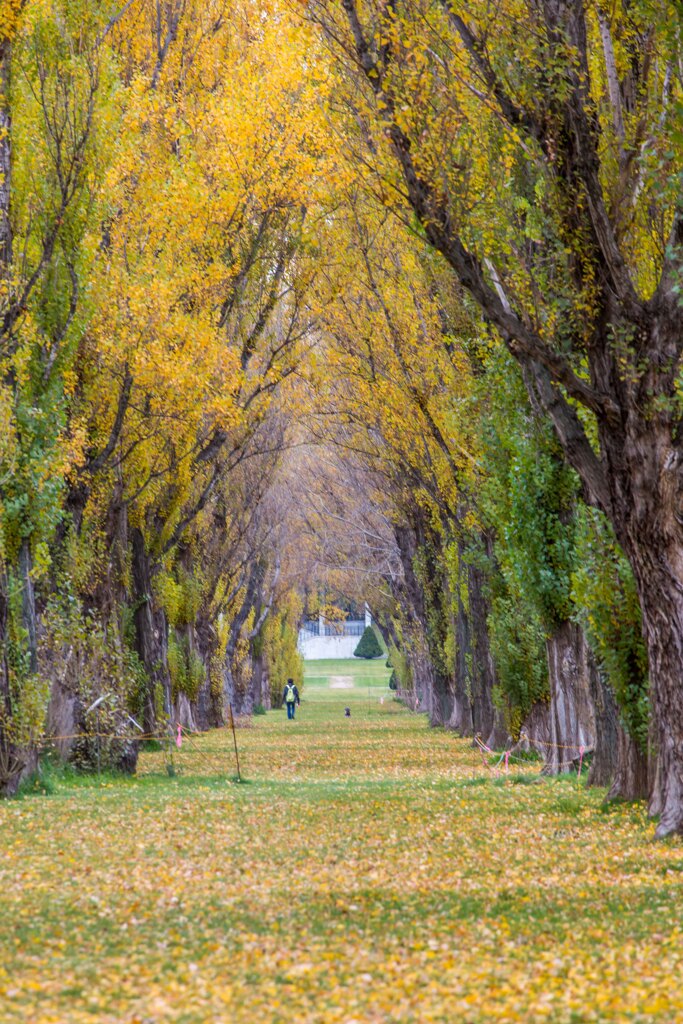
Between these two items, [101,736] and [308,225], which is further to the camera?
[308,225]

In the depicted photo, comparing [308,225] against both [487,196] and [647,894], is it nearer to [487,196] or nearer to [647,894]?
[487,196]

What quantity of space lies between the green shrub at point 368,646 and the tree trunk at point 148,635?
103m

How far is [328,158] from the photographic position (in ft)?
85.1

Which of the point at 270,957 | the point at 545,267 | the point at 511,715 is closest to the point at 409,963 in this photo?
the point at 270,957

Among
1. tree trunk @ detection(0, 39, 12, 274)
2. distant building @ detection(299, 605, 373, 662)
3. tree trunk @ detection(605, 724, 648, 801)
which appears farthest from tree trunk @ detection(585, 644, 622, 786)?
distant building @ detection(299, 605, 373, 662)

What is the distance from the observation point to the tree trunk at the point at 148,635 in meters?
29.5

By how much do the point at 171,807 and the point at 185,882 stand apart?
6854 mm

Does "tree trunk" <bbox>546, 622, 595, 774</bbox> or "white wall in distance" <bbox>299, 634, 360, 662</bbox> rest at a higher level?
"white wall in distance" <bbox>299, 634, 360, 662</bbox>

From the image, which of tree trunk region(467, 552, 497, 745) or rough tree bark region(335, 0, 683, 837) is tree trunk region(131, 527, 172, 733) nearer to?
tree trunk region(467, 552, 497, 745)

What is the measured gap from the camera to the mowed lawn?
684cm

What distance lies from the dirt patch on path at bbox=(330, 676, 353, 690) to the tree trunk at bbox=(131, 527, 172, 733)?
66.8 meters

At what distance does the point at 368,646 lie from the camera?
13988 cm

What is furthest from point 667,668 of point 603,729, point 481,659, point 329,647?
point 329,647

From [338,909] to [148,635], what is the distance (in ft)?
68.8
